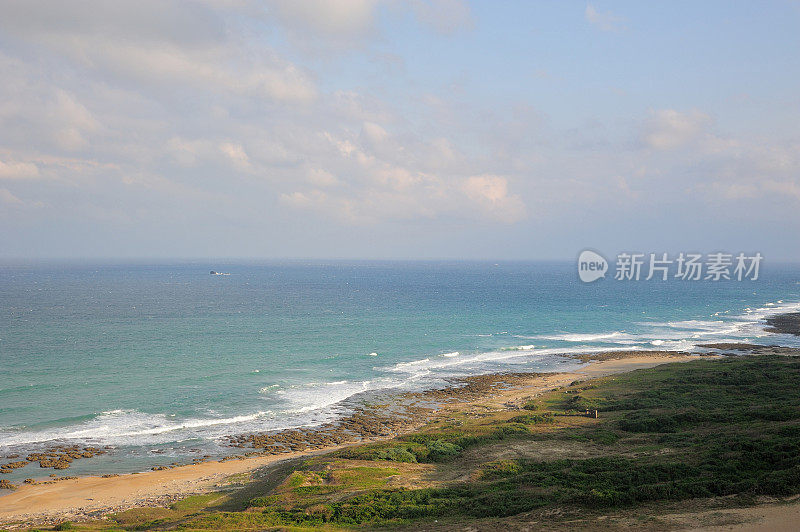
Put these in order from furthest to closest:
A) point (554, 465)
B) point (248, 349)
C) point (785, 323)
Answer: point (785, 323)
point (248, 349)
point (554, 465)

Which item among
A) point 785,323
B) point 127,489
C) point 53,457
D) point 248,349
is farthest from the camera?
point 785,323

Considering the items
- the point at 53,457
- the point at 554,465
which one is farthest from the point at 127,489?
the point at 554,465

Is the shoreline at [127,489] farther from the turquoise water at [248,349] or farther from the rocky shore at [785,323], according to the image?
the rocky shore at [785,323]

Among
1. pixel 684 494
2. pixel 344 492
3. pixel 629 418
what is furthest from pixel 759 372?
pixel 344 492

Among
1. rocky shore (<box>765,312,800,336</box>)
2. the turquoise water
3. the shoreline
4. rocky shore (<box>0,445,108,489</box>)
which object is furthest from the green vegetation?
rocky shore (<box>765,312,800,336</box>)

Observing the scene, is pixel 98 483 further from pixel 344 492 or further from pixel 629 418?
pixel 629 418

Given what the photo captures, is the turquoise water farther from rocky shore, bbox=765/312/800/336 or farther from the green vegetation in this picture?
the green vegetation

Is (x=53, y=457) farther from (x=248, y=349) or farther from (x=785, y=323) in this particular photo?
(x=785, y=323)
